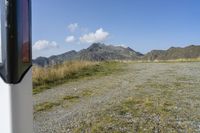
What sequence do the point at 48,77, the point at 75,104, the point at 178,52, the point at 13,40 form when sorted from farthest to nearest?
the point at 178,52
the point at 48,77
the point at 75,104
the point at 13,40

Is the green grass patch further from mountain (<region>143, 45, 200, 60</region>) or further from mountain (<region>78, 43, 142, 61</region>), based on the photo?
mountain (<region>143, 45, 200, 60</region>)

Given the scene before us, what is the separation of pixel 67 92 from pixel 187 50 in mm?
77454

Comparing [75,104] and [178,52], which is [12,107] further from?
[178,52]

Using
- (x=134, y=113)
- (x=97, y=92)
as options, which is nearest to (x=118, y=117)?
(x=134, y=113)

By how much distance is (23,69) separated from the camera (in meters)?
0.68

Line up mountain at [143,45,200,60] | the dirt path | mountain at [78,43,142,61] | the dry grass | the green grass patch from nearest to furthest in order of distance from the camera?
the dirt path → the green grass patch → the dry grass → mountain at [78,43,142,61] → mountain at [143,45,200,60]

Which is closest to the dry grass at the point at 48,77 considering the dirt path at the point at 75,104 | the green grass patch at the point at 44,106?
the dirt path at the point at 75,104

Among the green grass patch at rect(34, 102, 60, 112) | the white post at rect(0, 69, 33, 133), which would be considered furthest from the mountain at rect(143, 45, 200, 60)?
the white post at rect(0, 69, 33, 133)

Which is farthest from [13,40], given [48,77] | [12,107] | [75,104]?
[48,77]

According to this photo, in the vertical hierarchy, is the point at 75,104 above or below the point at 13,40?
below

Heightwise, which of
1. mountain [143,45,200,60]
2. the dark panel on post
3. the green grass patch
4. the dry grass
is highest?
mountain [143,45,200,60]

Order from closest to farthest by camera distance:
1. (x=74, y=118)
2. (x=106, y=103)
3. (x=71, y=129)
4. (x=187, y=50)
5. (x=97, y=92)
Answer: (x=71, y=129), (x=74, y=118), (x=106, y=103), (x=97, y=92), (x=187, y=50)

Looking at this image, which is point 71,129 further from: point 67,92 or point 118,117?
point 67,92

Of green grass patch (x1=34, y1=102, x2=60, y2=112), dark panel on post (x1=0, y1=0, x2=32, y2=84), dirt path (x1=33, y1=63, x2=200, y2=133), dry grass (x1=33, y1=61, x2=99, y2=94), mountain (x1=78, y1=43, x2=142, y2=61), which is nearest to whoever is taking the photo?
dark panel on post (x1=0, y1=0, x2=32, y2=84)
